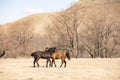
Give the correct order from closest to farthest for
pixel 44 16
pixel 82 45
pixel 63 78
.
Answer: pixel 63 78, pixel 82 45, pixel 44 16

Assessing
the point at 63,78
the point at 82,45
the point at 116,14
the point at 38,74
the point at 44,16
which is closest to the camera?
the point at 63,78

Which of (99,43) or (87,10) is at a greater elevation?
(87,10)

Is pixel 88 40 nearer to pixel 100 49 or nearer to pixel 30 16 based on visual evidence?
pixel 100 49

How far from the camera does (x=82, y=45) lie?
189ft

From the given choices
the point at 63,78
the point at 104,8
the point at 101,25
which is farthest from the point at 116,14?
the point at 63,78

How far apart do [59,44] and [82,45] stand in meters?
4.25

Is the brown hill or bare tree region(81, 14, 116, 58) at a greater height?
the brown hill

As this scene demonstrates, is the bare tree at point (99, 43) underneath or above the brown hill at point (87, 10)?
underneath

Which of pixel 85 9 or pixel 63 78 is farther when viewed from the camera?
pixel 85 9

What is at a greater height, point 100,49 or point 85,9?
point 85,9

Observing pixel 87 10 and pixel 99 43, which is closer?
pixel 99 43

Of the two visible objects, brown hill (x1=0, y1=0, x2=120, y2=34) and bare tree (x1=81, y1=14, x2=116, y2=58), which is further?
brown hill (x1=0, y1=0, x2=120, y2=34)

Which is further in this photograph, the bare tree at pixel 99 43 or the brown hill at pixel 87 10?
the brown hill at pixel 87 10

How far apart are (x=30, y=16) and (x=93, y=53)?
310 feet
